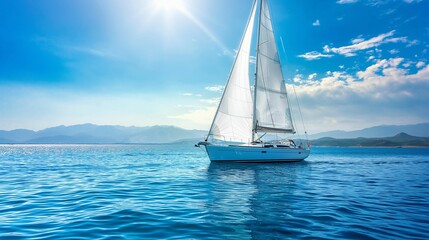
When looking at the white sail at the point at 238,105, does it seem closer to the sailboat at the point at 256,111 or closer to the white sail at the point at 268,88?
the sailboat at the point at 256,111

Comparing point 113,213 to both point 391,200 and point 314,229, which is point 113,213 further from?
point 391,200

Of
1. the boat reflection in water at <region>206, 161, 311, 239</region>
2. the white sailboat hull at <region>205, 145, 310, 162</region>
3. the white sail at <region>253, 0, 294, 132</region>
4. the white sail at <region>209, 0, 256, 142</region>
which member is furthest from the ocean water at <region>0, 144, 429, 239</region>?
the white sail at <region>253, 0, 294, 132</region>

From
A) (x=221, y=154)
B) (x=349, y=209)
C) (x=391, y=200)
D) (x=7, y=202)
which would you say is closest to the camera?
(x=349, y=209)

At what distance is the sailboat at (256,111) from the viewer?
A: 31312 mm

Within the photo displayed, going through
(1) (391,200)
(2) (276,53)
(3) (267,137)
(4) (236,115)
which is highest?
(2) (276,53)

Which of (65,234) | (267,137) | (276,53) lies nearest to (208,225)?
(65,234)

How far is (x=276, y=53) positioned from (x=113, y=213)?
3535 centimetres

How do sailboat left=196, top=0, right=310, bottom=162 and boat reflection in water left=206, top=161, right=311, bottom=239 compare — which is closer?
boat reflection in water left=206, top=161, right=311, bottom=239

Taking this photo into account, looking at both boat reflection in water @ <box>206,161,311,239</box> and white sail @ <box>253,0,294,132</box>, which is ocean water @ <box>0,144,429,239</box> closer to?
boat reflection in water @ <box>206,161,311,239</box>

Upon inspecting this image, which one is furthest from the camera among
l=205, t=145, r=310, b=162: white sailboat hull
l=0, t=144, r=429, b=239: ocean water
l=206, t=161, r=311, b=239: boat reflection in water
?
l=205, t=145, r=310, b=162: white sailboat hull

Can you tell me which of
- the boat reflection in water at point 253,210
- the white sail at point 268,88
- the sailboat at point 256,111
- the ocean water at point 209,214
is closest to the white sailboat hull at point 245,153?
the sailboat at point 256,111

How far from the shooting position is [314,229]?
26.2 ft

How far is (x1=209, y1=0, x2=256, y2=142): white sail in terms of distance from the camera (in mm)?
31109

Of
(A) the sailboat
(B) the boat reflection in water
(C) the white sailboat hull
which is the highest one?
(A) the sailboat
